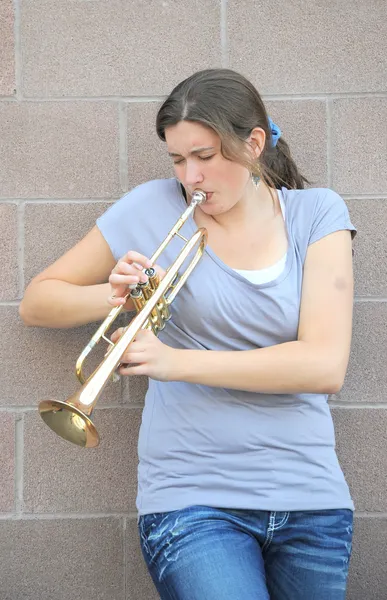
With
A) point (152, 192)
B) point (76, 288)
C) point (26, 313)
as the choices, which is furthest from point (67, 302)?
point (152, 192)

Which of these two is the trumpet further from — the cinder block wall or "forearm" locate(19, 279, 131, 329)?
the cinder block wall

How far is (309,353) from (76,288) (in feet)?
1.84

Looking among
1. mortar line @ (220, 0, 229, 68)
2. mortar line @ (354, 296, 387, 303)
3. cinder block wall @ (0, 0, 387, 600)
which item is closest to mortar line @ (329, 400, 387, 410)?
cinder block wall @ (0, 0, 387, 600)

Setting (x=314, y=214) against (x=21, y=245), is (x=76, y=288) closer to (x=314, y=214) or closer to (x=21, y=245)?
(x=21, y=245)

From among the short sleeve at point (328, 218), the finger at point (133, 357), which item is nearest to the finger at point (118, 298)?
the finger at point (133, 357)

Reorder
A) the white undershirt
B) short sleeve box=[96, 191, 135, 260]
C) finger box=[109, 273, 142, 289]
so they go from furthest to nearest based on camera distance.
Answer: short sleeve box=[96, 191, 135, 260]
the white undershirt
finger box=[109, 273, 142, 289]

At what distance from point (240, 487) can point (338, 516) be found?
0.22 metres

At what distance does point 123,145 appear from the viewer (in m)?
2.17

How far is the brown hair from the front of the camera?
5.41ft

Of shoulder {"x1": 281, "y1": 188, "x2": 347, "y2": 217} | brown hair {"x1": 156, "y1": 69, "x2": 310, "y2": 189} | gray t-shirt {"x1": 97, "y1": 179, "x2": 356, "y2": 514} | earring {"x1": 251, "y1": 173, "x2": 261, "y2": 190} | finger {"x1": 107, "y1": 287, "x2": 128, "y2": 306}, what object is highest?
brown hair {"x1": 156, "y1": 69, "x2": 310, "y2": 189}

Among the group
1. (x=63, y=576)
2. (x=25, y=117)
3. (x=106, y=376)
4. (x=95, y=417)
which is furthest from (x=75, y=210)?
(x=63, y=576)

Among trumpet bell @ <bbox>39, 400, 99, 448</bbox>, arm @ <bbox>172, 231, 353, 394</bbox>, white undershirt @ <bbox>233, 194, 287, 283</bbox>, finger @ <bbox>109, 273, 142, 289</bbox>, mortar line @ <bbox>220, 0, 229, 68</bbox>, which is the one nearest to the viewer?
trumpet bell @ <bbox>39, 400, 99, 448</bbox>

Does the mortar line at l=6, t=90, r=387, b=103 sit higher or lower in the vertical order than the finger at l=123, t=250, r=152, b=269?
higher

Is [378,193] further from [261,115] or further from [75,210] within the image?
[75,210]
